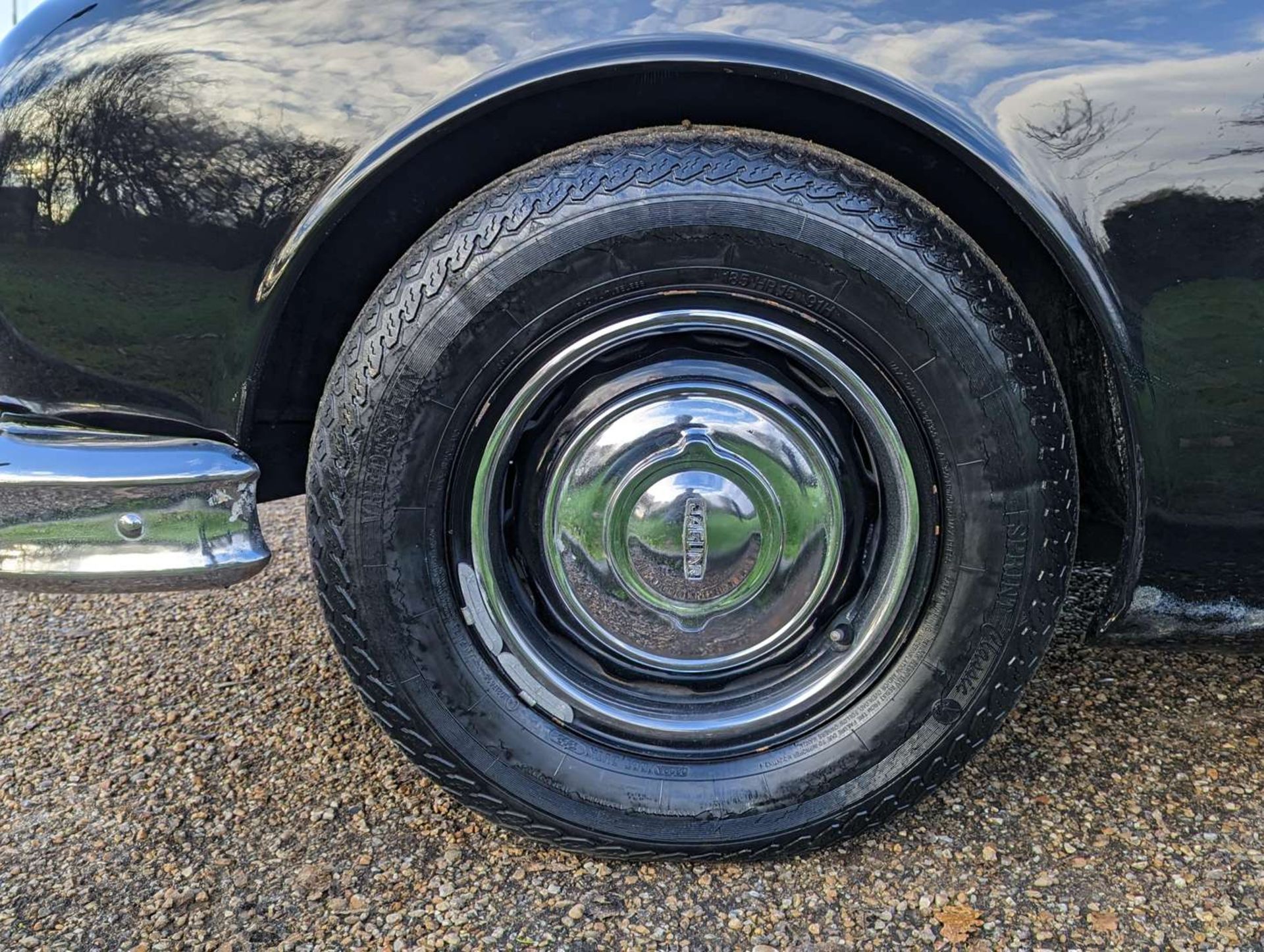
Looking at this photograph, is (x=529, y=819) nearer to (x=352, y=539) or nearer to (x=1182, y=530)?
(x=352, y=539)

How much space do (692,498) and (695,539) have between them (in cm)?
7

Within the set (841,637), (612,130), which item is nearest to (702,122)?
(612,130)

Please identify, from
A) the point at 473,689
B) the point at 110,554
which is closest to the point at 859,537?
the point at 473,689

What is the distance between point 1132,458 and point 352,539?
1.28 meters

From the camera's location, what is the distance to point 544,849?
1.80 metres

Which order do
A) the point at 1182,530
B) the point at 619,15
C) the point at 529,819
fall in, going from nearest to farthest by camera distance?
the point at 619,15, the point at 1182,530, the point at 529,819

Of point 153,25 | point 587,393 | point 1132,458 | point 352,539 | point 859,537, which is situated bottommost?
point 352,539

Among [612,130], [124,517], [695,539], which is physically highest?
[612,130]

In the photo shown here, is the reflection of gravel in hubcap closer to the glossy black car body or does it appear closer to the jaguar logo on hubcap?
the jaguar logo on hubcap

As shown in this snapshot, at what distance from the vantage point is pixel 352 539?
1631 mm

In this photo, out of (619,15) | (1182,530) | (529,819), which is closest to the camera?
(619,15)

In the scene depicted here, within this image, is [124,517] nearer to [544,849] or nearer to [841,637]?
[544,849]

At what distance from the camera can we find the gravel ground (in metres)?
1.60

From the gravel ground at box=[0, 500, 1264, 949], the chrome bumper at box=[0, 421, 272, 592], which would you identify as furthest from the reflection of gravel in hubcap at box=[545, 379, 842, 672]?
the chrome bumper at box=[0, 421, 272, 592]
